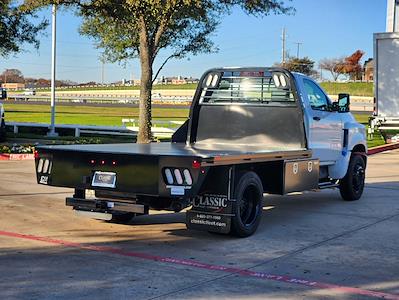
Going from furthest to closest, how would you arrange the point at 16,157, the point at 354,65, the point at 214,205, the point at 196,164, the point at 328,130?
the point at 354,65, the point at 16,157, the point at 328,130, the point at 214,205, the point at 196,164

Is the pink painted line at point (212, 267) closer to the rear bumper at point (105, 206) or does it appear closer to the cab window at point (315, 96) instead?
the rear bumper at point (105, 206)

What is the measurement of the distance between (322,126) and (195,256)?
3928 mm

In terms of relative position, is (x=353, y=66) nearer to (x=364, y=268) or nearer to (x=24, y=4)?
(x=24, y=4)

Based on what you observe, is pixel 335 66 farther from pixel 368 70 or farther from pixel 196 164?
pixel 196 164

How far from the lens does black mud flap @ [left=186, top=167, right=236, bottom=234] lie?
24.0ft

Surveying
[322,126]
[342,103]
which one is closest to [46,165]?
[322,126]

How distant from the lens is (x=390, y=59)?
22344mm

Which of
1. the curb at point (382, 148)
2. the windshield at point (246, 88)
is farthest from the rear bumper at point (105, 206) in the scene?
the curb at point (382, 148)

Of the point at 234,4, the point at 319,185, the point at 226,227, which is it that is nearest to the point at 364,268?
the point at 226,227

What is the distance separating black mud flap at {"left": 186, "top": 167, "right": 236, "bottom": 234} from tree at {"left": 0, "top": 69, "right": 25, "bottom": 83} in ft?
582

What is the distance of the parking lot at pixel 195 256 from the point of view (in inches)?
216

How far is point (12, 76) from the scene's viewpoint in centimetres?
18475

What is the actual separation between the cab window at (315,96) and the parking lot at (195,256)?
1739 mm

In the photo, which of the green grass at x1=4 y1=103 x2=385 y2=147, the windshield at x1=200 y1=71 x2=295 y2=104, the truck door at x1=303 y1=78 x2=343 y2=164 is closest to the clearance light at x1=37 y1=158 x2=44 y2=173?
the windshield at x1=200 y1=71 x2=295 y2=104
